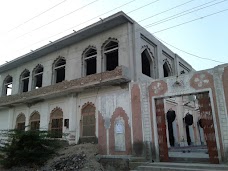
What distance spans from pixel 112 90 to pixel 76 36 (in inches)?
208

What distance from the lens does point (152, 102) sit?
10.9 m

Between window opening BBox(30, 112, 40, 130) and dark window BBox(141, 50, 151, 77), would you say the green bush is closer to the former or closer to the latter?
window opening BBox(30, 112, 40, 130)

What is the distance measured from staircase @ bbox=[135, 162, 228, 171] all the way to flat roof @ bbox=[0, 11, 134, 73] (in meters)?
8.85

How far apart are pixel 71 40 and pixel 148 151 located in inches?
405

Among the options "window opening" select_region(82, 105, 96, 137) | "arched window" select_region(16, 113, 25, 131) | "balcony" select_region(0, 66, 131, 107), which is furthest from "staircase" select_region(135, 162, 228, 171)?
"arched window" select_region(16, 113, 25, 131)

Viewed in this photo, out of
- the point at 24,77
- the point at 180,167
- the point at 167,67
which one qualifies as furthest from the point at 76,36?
the point at 180,167

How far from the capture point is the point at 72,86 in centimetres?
1527

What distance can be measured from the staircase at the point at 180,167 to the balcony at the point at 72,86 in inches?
204

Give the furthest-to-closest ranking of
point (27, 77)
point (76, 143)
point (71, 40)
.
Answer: point (27, 77) → point (71, 40) → point (76, 143)

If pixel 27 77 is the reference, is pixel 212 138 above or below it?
below

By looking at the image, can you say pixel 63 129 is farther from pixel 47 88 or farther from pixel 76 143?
pixel 47 88

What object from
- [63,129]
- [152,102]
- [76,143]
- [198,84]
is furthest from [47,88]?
[198,84]

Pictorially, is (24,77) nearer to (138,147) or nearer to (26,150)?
(26,150)

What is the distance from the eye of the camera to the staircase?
313 inches
